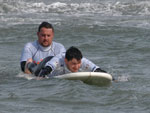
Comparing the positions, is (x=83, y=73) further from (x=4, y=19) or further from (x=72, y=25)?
(x=4, y=19)

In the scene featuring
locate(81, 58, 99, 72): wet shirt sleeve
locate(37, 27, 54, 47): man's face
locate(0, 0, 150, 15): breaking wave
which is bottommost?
locate(0, 0, 150, 15): breaking wave

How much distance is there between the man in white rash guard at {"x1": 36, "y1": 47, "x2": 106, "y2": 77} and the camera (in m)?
9.19

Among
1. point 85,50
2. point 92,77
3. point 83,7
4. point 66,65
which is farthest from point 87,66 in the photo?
point 83,7

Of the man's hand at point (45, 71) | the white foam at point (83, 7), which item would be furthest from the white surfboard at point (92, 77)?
the white foam at point (83, 7)

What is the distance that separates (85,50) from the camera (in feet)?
49.5

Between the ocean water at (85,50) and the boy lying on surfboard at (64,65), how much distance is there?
188 mm

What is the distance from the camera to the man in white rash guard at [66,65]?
9188 millimetres

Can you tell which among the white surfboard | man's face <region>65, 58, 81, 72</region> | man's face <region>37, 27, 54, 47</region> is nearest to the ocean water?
the white surfboard

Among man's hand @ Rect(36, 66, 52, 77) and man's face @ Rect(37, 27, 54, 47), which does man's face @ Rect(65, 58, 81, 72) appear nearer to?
man's hand @ Rect(36, 66, 52, 77)

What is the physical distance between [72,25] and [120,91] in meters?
10.9

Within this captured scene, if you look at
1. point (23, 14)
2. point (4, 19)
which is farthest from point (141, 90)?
point (23, 14)

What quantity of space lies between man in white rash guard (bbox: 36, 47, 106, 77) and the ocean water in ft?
0.61

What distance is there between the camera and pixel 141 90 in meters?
9.49

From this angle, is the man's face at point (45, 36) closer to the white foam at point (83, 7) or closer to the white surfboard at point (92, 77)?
the white surfboard at point (92, 77)
